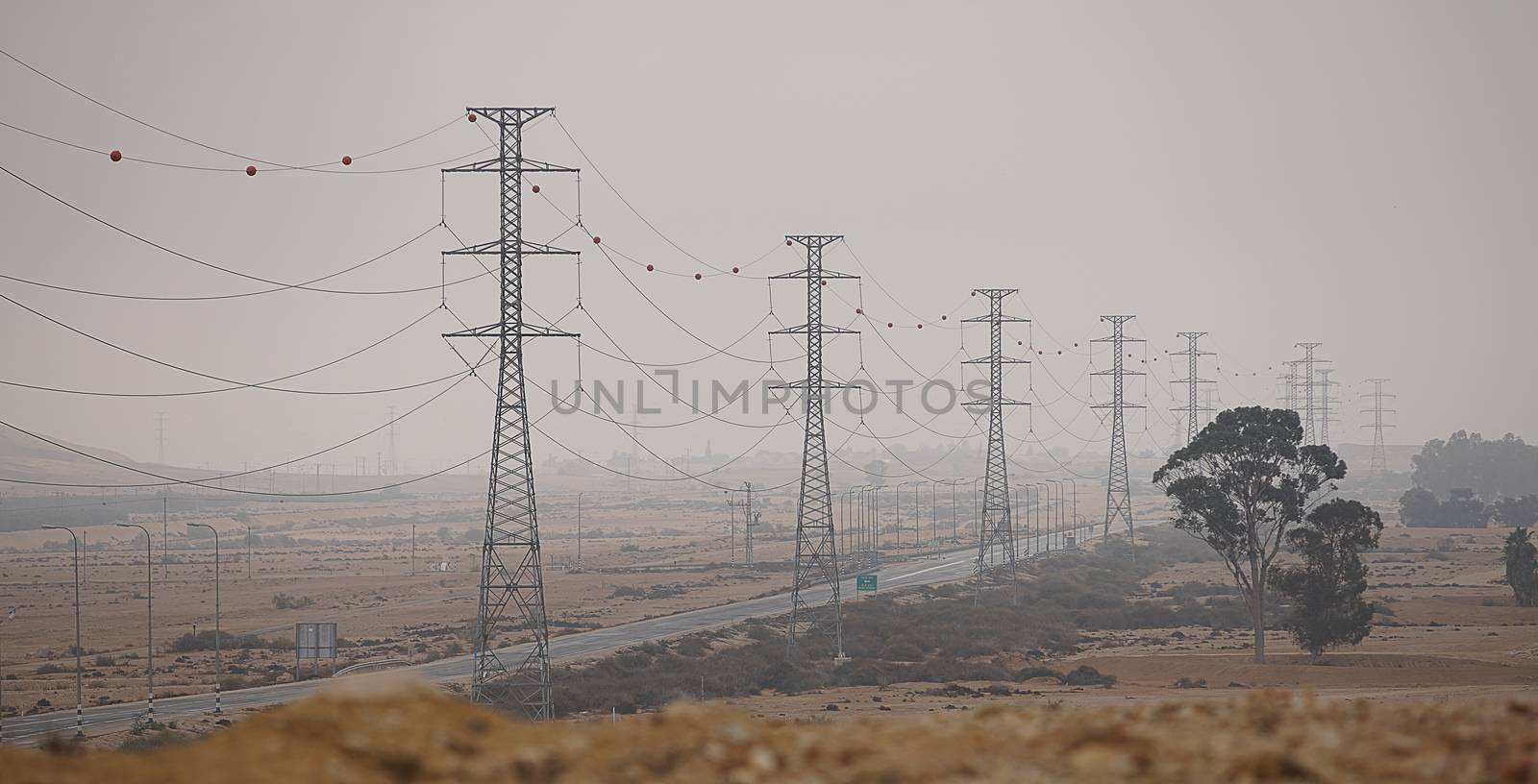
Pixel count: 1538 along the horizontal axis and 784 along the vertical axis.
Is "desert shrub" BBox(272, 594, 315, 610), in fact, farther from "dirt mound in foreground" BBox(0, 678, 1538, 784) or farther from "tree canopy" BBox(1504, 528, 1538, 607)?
"dirt mound in foreground" BBox(0, 678, 1538, 784)

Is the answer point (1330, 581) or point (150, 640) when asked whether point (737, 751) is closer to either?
point (150, 640)

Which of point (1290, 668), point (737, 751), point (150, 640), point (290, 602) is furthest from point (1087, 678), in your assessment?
point (290, 602)

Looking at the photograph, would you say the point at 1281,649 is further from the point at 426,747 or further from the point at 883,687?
the point at 426,747

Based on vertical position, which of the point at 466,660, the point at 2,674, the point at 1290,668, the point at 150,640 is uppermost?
the point at 150,640

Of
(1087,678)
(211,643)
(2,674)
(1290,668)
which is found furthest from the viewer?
(211,643)

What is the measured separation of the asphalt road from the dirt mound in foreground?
1553 inches

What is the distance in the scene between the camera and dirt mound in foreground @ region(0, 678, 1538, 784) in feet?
38.3

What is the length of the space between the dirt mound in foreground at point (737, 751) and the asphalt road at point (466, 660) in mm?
39447

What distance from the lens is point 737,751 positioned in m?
13.0

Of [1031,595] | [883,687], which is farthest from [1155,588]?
[883,687]

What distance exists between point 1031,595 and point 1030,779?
97.4 m

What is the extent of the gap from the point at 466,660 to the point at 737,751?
64.7 meters

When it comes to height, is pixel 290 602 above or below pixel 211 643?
below

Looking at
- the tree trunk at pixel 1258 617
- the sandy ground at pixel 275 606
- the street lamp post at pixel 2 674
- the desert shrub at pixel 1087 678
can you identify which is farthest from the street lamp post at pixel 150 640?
the tree trunk at pixel 1258 617
